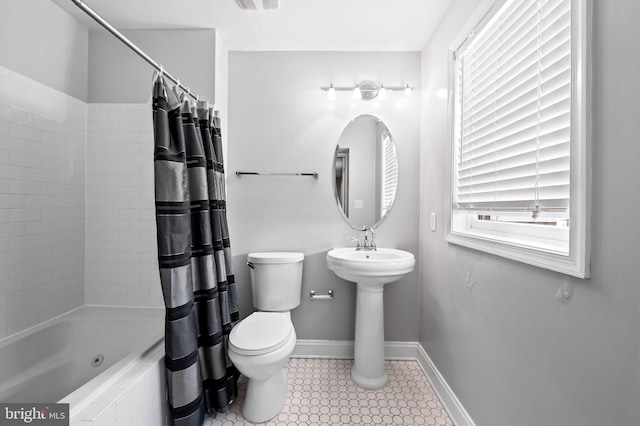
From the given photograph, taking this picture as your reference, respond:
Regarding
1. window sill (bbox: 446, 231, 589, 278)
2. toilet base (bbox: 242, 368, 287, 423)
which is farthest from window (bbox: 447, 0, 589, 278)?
toilet base (bbox: 242, 368, 287, 423)

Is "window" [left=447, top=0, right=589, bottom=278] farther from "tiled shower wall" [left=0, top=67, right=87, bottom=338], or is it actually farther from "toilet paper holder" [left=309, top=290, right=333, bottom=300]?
"tiled shower wall" [left=0, top=67, right=87, bottom=338]

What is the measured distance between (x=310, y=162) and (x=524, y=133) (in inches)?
53.4

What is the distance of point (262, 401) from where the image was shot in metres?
1.51

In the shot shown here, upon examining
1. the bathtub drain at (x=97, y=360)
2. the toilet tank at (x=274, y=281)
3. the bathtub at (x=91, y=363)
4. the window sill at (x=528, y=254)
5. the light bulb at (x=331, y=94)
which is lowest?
the bathtub drain at (x=97, y=360)

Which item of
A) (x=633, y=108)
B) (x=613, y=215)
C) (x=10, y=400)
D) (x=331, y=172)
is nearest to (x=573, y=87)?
(x=633, y=108)

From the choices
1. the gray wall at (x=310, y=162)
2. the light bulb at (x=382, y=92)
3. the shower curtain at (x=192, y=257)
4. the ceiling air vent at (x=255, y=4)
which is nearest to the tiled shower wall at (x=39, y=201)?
the shower curtain at (x=192, y=257)

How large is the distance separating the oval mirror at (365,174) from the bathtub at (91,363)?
1.44m

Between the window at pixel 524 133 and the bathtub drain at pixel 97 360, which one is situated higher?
the window at pixel 524 133

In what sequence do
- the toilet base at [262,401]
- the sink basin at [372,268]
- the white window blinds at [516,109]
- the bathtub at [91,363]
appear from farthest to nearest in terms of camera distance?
the sink basin at [372,268], the toilet base at [262,401], the bathtub at [91,363], the white window blinds at [516,109]

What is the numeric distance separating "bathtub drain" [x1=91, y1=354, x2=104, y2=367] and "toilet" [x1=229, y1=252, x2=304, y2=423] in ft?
2.83

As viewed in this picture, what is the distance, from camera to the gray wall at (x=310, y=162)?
2111 millimetres

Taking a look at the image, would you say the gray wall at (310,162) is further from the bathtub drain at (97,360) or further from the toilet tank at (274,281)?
the bathtub drain at (97,360)

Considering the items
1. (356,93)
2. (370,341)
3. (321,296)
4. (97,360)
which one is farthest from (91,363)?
(356,93)

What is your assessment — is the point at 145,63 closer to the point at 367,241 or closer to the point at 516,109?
the point at 367,241
